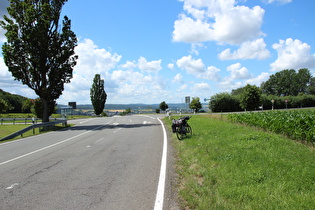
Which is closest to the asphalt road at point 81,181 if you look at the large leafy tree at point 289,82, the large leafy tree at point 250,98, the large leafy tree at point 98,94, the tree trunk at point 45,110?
the tree trunk at point 45,110

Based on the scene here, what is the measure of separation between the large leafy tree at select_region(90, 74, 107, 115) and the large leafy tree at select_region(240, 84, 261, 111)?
4083 centimetres

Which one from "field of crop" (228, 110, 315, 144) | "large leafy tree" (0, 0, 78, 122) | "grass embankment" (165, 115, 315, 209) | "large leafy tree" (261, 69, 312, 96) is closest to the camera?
"grass embankment" (165, 115, 315, 209)

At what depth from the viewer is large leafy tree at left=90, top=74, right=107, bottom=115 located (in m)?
72.2

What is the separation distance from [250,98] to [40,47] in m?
53.8

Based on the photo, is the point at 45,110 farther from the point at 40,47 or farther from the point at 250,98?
the point at 250,98

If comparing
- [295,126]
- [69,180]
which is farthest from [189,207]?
[295,126]

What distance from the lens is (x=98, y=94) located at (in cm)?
7231

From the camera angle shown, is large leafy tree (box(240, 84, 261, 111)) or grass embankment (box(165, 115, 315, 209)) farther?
large leafy tree (box(240, 84, 261, 111))

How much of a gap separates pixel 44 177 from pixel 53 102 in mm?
24088

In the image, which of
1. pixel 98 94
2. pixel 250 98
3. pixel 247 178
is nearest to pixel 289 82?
pixel 250 98

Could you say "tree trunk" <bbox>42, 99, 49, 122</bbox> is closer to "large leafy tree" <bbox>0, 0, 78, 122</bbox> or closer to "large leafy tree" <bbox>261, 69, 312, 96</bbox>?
"large leafy tree" <bbox>0, 0, 78, 122</bbox>

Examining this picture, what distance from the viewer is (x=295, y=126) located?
1205 cm

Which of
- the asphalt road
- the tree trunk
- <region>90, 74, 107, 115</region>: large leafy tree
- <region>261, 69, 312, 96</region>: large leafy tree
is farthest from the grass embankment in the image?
<region>261, 69, 312, 96</region>: large leafy tree

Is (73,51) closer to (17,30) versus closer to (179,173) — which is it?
(17,30)
